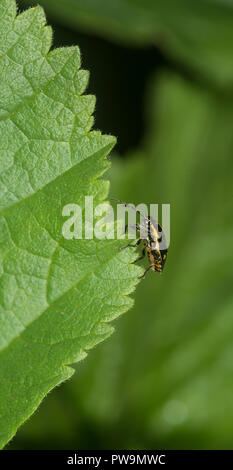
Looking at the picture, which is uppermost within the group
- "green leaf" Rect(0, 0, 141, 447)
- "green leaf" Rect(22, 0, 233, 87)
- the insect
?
"green leaf" Rect(22, 0, 233, 87)

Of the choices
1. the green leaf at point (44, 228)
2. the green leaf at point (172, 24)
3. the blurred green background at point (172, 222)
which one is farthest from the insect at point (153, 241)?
the green leaf at point (172, 24)

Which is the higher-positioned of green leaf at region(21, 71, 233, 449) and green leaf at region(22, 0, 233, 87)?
green leaf at region(22, 0, 233, 87)

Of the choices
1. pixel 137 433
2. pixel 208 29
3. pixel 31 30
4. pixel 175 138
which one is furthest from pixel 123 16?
pixel 137 433

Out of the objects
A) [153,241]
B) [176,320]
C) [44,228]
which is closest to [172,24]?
[153,241]

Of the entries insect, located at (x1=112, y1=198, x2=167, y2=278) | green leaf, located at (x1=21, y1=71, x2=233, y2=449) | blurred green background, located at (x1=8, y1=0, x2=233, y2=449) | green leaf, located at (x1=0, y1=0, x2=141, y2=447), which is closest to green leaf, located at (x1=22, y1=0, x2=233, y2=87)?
blurred green background, located at (x1=8, y1=0, x2=233, y2=449)

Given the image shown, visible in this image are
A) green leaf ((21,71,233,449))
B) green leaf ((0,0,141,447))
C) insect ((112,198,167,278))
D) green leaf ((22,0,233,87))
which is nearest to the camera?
green leaf ((0,0,141,447))

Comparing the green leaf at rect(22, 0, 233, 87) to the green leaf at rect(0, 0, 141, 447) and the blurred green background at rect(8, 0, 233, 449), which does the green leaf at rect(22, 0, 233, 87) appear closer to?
the blurred green background at rect(8, 0, 233, 449)

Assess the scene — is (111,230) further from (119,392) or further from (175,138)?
(175,138)
